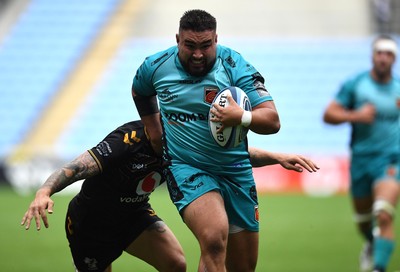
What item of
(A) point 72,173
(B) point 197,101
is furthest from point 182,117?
(A) point 72,173

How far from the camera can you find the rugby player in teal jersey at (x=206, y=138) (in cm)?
621

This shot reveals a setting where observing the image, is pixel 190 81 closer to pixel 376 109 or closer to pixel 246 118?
pixel 246 118

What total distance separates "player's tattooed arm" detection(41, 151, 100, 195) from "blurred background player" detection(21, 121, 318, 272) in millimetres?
60

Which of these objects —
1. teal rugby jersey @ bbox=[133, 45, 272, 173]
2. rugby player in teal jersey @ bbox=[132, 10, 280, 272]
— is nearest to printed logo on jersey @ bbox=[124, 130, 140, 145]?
rugby player in teal jersey @ bbox=[132, 10, 280, 272]

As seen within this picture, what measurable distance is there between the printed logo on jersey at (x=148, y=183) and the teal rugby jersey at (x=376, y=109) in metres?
3.74

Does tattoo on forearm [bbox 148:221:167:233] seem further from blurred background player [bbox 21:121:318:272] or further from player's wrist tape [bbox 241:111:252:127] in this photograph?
player's wrist tape [bbox 241:111:252:127]

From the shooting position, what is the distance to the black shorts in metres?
7.09

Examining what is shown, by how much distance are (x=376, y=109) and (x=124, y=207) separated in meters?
4.19

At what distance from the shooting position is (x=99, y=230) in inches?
281

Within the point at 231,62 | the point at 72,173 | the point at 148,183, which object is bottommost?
the point at 148,183

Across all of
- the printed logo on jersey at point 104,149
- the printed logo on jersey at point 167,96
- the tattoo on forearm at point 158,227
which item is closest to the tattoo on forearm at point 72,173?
the printed logo on jersey at point 104,149

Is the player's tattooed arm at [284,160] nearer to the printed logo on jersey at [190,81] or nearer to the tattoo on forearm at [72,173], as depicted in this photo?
the printed logo on jersey at [190,81]

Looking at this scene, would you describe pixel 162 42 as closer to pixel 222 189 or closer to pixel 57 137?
pixel 57 137

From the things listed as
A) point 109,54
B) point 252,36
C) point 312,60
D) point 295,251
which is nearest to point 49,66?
point 109,54
